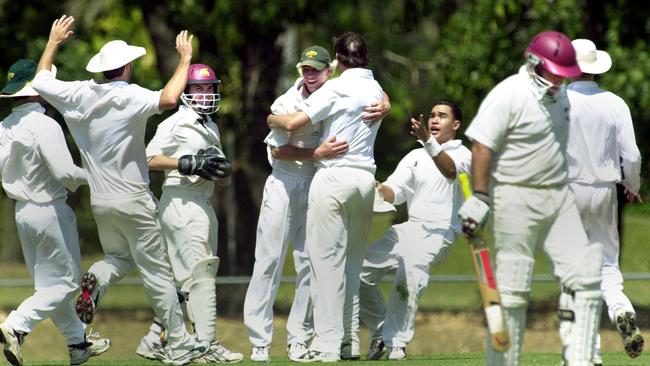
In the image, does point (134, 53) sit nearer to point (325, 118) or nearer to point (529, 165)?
point (325, 118)

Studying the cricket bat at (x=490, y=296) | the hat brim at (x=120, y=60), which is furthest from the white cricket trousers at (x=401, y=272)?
the cricket bat at (x=490, y=296)

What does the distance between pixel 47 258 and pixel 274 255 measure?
1.70m

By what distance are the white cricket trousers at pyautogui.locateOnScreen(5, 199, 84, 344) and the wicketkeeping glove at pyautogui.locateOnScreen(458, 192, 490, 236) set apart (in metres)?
3.59

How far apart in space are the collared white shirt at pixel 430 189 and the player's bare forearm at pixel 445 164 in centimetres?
97

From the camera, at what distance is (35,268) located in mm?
10836

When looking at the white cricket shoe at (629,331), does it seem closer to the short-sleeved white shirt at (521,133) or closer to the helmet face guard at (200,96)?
the short-sleeved white shirt at (521,133)

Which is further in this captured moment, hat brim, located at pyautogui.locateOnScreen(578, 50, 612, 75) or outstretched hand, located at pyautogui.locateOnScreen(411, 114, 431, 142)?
hat brim, located at pyautogui.locateOnScreen(578, 50, 612, 75)

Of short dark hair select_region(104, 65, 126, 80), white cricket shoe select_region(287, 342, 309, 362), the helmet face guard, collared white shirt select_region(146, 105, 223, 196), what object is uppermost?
short dark hair select_region(104, 65, 126, 80)

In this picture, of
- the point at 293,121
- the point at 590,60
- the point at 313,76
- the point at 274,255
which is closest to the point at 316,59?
the point at 313,76

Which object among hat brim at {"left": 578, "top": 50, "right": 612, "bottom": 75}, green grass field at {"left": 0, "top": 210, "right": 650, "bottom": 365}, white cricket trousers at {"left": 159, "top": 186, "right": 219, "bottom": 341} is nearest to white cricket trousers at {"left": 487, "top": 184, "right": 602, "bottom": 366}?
hat brim at {"left": 578, "top": 50, "right": 612, "bottom": 75}

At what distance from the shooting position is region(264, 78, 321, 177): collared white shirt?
11.0 meters

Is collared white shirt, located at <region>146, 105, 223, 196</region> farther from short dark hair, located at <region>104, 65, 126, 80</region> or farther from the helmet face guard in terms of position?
short dark hair, located at <region>104, 65, 126, 80</region>

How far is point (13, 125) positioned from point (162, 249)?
56.3 inches

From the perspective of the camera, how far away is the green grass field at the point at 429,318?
16.4 meters
